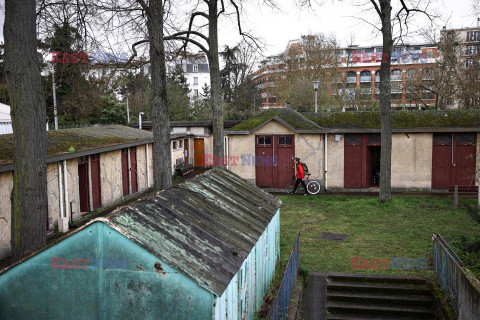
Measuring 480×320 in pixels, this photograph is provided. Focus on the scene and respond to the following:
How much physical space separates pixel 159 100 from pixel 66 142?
280 inches

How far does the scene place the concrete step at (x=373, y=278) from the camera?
9.16m

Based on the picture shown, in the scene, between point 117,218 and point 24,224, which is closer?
point 117,218

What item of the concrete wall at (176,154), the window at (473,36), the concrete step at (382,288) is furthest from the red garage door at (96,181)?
the window at (473,36)

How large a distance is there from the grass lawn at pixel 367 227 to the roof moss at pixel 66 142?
8003 mm

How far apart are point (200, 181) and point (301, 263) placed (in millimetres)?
3957

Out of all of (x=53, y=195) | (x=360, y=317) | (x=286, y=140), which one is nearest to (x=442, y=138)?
(x=286, y=140)

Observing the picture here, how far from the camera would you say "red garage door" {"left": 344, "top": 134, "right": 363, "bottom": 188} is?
66.0ft

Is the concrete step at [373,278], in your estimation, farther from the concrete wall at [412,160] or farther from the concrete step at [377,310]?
the concrete wall at [412,160]

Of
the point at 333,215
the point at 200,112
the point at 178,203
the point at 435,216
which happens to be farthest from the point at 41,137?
the point at 200,112

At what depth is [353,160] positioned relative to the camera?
2023 cm

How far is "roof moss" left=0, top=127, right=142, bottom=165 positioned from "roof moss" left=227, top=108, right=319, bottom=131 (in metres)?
6.16

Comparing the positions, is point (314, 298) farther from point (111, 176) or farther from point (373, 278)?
point (111, 176)

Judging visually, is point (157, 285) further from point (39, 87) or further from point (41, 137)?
point (39, 87)

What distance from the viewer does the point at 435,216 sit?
14906 mm
